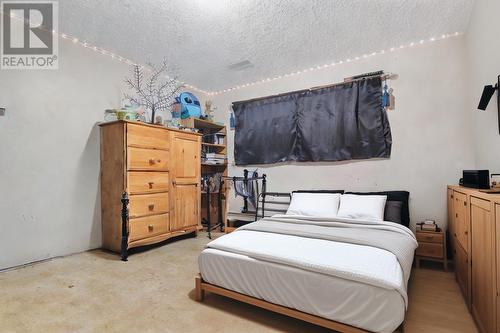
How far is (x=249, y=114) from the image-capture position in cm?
427

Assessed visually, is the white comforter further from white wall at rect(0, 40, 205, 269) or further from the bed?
white wall at rect(0, 40, 205, 269)

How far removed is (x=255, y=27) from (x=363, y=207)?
7.54 feet

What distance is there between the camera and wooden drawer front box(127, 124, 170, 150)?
9.62ft

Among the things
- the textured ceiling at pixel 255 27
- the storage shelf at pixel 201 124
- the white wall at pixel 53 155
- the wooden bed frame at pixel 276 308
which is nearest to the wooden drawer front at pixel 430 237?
the wooden bed frame at pixel 276 308

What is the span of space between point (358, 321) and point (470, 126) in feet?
8.78

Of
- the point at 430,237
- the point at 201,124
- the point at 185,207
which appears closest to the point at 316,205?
the point at 430,237

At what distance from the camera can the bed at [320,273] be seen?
53.1 inches

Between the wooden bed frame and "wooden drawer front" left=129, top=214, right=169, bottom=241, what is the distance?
134 cm

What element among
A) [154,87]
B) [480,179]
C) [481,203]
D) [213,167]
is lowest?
[481,203]

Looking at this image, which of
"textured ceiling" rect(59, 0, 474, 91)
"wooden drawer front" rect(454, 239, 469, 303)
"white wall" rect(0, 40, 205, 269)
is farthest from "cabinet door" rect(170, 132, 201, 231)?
"wooden drawer front" rect(454, 239, 469, 303)

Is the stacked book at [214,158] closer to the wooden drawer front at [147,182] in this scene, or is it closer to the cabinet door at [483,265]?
the wooden drawer front at [147,182]

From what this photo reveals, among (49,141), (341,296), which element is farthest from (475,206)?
(49,141)

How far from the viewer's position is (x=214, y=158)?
429 centimetres

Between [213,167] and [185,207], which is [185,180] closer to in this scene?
[185,207]
